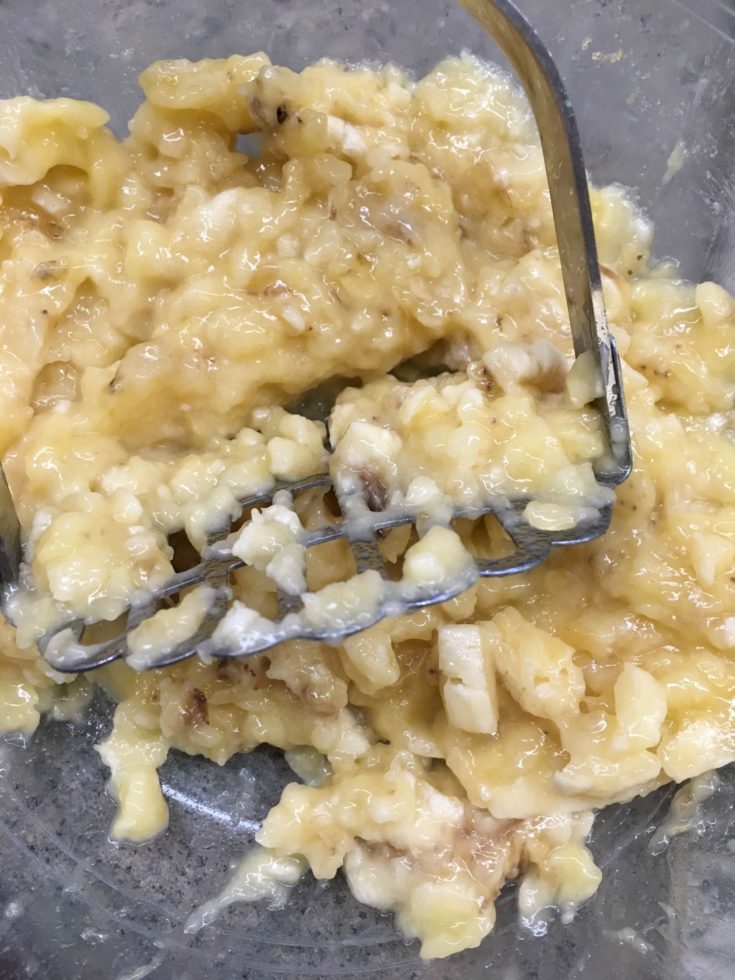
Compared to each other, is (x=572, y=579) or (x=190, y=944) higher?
(x=572, y=579)

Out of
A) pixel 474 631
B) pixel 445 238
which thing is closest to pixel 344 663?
pixel 474 631

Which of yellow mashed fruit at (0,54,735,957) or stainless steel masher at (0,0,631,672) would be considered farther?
yellow mashed fruit at (0,54,735,957)

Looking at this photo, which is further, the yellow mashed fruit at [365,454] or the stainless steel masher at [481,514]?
the yellow mashed fruit at [365,454]

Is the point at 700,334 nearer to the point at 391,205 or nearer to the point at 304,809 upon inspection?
the point at 391,205

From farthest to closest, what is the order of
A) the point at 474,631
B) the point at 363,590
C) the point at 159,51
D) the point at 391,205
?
the point at 159,51 → the point at 391,205 → the point at 474,631 → the point at 363,590
